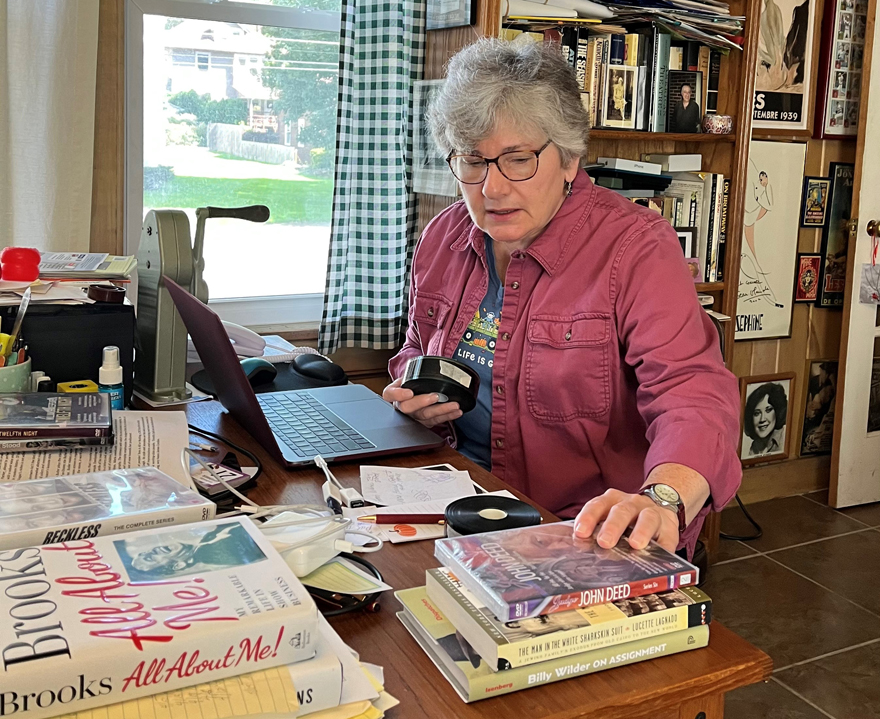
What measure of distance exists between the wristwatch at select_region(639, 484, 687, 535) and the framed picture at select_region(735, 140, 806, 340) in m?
2.23

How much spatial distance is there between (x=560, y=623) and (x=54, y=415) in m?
0.75

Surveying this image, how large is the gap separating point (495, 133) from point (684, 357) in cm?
50

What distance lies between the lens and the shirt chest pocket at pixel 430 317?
1765mm

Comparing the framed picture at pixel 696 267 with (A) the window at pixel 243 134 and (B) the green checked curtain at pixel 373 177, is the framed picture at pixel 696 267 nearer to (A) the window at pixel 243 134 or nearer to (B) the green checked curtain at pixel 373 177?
(B) the green checked curtain at pixel 373 177

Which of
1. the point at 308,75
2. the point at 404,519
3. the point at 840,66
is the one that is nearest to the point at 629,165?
the point at 308,75

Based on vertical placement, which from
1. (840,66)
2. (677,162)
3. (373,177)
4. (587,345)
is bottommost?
(587,345)

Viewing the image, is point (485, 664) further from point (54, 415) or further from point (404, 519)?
point (54, 415)

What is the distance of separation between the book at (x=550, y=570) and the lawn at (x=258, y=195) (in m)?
2.06

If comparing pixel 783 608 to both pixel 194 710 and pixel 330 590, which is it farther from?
pixel 194 710

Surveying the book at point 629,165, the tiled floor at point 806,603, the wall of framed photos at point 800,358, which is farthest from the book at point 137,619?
the wall of framed photos at point 800,358

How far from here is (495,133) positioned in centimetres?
154

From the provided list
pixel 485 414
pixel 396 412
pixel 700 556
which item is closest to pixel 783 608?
pixel 700 556

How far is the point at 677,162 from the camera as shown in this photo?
2.85 meters

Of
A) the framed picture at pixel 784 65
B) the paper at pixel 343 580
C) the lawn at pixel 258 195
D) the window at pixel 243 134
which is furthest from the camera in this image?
the framed picture at pixel 784 65
